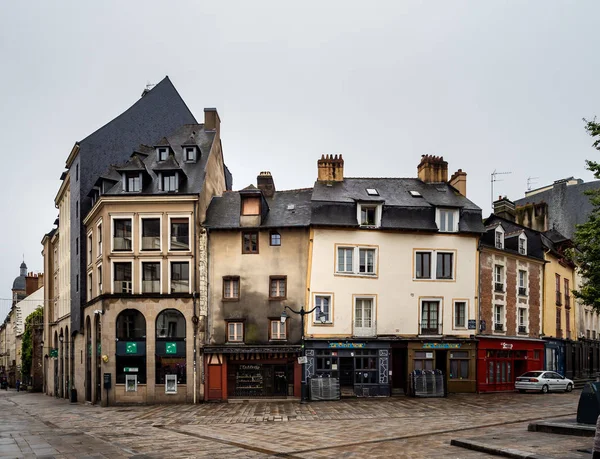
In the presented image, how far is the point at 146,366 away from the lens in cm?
3684

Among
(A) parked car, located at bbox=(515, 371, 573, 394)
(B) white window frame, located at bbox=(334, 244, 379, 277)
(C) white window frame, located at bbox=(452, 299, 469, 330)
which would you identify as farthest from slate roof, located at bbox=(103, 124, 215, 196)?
(A) parked car, located at bbox=(515, 371, 573, 394)

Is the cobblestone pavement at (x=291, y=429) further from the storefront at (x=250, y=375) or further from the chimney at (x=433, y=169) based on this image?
the chimney at (x=433, y=169)

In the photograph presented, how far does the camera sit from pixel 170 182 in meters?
38.4

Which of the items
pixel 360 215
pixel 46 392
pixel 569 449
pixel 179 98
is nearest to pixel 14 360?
pixel 46 392

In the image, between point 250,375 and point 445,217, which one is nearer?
point 250,375

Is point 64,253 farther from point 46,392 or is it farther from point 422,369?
point 422,369

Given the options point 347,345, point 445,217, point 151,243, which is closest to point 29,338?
point 151,243

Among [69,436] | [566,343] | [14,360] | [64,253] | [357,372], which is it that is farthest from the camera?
[14,360]

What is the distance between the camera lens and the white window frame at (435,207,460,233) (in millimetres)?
38219

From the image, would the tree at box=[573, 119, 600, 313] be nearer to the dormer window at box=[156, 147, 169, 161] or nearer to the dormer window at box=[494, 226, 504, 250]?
the dormer window at box=[494, 226, 504, 250]

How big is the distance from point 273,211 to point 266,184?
256 cm

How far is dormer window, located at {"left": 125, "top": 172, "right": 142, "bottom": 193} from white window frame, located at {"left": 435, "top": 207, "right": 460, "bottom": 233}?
17716mm

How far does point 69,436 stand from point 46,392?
43789 millimetres

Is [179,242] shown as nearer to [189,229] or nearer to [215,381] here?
[189,229]
